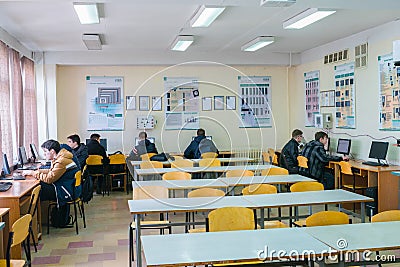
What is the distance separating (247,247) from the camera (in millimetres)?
2951

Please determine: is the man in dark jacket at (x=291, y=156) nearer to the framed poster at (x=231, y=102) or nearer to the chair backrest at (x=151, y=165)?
the chair backrest at (x=151, y=165)

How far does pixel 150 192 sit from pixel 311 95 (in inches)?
230

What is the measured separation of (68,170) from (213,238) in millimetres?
3551

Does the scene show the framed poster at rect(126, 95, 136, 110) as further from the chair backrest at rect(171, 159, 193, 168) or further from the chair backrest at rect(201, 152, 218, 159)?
the chair backrest at rect(171, 159, 193, 168)

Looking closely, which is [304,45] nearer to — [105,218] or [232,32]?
[232,32]

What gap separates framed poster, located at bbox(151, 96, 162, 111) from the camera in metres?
10.3

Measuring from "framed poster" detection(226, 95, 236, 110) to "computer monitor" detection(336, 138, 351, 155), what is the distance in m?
2.98

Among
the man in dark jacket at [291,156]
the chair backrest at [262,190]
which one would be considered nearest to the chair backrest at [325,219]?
the chair backrest at [262,190]

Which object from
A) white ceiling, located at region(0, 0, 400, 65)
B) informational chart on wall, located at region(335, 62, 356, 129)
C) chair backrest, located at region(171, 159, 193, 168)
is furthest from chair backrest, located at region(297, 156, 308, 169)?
white ceiling, located at region(0, 0, 400, 65)

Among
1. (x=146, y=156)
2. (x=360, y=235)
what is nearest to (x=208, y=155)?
(x=146, y=156)

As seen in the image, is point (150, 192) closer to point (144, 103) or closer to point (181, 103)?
point (144, 103)

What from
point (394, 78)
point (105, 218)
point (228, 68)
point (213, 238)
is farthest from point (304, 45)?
point (213, 238)

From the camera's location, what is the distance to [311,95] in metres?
9.86

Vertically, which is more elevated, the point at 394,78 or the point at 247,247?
the point at 394,78
